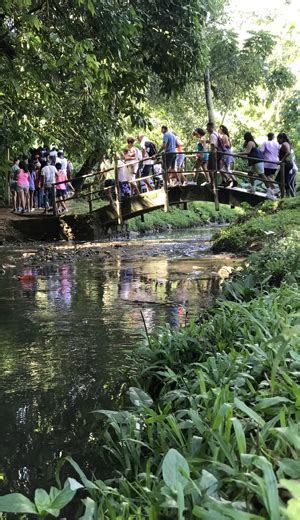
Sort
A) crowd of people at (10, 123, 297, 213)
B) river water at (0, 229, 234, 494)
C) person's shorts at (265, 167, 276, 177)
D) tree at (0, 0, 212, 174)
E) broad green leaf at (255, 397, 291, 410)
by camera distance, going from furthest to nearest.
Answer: person's shorts at (265, 167, 276, 177), crowd of people at (10, 123, 297, 213), tree at (0, 0, 212, 174), river water at (0, 229, 234, 494), broad green leaf at (255, 397, 291, 410)

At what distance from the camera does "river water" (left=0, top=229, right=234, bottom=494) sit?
108 inches

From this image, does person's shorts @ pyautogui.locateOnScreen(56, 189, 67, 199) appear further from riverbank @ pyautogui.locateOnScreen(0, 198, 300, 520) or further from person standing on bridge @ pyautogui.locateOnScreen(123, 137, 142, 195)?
riverbank @ pyautogui.locateOnScreen(0, 198, 300, 520)

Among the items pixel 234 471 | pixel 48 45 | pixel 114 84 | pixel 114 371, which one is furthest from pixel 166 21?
pixel 234 471

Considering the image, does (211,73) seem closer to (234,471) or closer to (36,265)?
(36,265)

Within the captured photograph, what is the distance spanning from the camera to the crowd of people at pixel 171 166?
43.6 feet

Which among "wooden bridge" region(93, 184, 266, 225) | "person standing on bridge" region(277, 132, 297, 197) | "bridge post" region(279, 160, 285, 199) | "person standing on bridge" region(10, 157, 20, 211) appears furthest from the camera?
"person standing on bridge" region(10, 157, 20, 211)

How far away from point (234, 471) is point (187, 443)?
0.41 meters

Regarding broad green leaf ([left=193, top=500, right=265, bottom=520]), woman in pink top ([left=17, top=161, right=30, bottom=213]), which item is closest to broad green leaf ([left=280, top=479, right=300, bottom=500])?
broad green leaf ([left=193, top=500, right=265, bottom=520])

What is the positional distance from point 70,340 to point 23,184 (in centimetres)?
1309

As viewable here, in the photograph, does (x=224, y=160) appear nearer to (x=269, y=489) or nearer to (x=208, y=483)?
(x=208, y=483)

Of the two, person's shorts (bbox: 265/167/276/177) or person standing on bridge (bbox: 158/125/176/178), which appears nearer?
person's shorts (bbox: 265/167/276/177)

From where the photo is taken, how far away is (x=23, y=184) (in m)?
16.9

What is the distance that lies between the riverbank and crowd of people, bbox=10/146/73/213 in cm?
1330

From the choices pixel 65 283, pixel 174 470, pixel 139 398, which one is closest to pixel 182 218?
pixel 65 283
